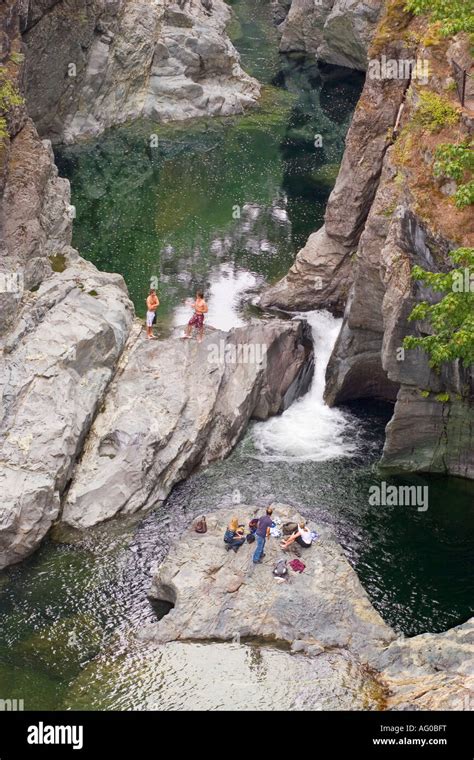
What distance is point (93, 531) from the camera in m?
35.9

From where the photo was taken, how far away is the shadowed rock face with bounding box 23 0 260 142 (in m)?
66.2

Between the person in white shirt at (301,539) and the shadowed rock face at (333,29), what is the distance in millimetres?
59366

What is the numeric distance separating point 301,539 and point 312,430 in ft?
33.2

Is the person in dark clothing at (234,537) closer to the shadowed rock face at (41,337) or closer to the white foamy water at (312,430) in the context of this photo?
the shadowed rock face at (41,337)

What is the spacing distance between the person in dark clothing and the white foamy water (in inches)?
291

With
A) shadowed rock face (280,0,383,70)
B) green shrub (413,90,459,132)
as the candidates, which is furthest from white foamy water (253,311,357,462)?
shadowed rock face (280,0,383,70)

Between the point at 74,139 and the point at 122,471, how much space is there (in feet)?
130

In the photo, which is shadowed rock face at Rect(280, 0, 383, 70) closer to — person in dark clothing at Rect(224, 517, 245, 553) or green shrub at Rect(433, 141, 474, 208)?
green shrub at Rect(433, 141, 474, 208)

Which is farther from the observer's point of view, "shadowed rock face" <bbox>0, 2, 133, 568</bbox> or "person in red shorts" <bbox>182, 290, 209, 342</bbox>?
"person in red shorts" <bbox>182, 290, 209, 342</bbox>

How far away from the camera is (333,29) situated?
3482 inches

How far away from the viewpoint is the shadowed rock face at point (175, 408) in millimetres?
37219

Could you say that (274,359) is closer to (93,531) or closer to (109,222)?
(93,531)

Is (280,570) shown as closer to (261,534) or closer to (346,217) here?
(261,534)

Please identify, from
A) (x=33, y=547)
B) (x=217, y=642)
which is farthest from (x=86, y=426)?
(x=217, y=642)
